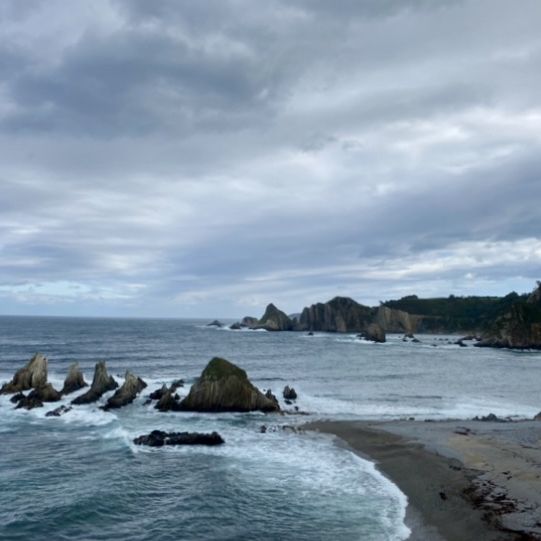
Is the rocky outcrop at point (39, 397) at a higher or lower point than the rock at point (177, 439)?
higher

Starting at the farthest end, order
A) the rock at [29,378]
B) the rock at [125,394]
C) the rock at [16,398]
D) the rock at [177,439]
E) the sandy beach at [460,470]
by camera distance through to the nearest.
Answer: the rock at [29,378]
the rock at [16,398]
the rock at [125,394]
the rock at [177,439]
the sandy beach at [460,470]

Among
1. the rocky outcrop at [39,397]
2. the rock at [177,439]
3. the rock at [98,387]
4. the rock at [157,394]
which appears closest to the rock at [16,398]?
the rocky outcrop at [39,397]

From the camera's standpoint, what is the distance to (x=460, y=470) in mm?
31844

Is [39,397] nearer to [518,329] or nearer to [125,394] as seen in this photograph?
[125,394]

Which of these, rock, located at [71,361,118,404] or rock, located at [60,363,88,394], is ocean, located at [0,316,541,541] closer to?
rock, located at [71,361,118,404]

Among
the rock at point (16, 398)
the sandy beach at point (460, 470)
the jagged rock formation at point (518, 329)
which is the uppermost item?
the jagged rock formation at point (518, 329)

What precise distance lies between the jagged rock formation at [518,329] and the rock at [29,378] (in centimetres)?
13528

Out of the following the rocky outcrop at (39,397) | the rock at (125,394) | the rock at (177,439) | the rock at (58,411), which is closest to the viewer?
the rock at (177,439)

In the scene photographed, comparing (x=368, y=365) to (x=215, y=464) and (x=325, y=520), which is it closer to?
(x=215, y=464)

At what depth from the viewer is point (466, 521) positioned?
939 inches

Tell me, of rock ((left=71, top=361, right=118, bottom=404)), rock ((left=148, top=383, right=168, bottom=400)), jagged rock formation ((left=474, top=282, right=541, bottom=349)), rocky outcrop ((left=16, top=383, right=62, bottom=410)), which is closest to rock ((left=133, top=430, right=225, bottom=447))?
rock ((left=148, top=383, right=168, bottom=400))

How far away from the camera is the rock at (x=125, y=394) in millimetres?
53281

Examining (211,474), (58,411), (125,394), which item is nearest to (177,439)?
(211,474)

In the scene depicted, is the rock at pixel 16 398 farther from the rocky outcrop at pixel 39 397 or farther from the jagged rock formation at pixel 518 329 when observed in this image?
the jagged rock formation at pixel 518 329
